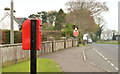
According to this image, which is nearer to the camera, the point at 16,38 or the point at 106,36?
the point at 16,38

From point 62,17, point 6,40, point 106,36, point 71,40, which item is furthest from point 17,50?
point 106,36

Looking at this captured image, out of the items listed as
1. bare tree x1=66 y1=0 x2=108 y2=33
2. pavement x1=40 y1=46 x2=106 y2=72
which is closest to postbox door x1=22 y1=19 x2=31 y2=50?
pavement x1=40 y1=46 x2=106 y2=72

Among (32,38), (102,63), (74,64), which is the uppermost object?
(32,38)

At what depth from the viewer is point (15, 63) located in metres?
10.9

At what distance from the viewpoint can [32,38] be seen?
3.25 m

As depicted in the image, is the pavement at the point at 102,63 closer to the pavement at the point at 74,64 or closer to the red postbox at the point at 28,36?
the pavement at the point at 74,64

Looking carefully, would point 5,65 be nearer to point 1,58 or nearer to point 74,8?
point 1,58

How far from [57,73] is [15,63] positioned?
9.73 ft

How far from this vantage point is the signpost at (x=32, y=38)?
3.22 m

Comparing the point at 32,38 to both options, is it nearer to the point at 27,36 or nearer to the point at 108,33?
the point at 27,36

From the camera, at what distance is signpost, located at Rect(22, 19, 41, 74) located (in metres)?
3.22

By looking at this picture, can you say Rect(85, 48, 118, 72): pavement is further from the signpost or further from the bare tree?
the bare tree

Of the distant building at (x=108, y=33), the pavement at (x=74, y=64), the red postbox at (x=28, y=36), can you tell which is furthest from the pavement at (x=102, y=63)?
the distant building at (x=108, y=33)

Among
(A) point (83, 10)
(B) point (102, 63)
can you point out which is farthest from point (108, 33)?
(B) point (102, 63)
